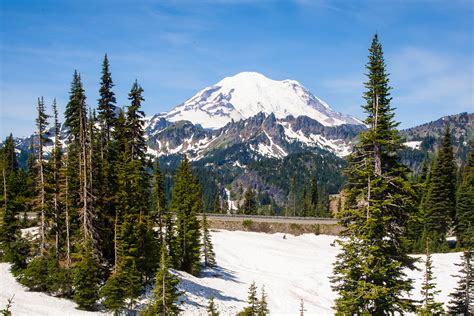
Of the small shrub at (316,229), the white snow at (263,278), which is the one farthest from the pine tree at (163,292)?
the small shrub at (316,229)

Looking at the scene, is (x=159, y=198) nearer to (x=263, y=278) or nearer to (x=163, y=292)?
(x=263, y=278)

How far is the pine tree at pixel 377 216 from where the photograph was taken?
15375mm

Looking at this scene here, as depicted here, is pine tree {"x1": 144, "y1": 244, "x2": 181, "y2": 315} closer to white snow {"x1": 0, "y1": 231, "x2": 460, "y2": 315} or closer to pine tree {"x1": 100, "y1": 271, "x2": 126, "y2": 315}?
pine tree {"x1": 100, "y1": 271, "x2": 126, "y2": 315}

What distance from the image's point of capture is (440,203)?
68875 millimetres

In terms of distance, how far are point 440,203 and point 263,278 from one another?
36.8 metres

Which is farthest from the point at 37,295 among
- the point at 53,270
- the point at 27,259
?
the point at 27,259

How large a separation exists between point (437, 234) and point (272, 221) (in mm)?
30897

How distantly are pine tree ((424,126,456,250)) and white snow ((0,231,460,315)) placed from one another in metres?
6.82

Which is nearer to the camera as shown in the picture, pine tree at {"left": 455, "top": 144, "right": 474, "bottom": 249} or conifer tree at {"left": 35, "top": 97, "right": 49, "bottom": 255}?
conifer tree at {"left": 35, "top": 97, "right": 49, "bottom": 255}

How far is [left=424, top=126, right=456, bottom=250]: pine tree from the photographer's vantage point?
6888cm

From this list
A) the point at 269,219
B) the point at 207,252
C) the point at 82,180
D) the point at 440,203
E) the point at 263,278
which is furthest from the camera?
the point at 269,219

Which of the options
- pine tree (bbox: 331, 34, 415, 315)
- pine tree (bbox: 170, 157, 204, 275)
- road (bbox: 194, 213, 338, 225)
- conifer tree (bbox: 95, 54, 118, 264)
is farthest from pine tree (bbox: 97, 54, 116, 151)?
road (bbox: 194, 213, 338, 225)

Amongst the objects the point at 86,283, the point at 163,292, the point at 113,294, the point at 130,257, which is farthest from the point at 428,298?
the point at 86,283

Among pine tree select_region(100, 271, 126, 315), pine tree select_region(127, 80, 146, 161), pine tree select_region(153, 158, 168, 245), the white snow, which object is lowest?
the white snow
